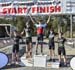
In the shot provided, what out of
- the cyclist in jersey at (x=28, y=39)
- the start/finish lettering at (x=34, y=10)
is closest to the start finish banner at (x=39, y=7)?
the start/finish lettering at (x=34, y=10)

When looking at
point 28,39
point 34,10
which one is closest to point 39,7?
point 34,10

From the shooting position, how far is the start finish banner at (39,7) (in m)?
14.5

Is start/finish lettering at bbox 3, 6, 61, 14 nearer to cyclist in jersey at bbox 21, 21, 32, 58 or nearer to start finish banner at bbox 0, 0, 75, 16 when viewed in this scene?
start finish banner at bbox 0, 0, 75, 16

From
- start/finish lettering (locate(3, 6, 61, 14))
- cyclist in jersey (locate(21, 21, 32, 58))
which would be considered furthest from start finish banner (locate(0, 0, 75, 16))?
cyclist in jersey (locate(21, 21, 32, 58))

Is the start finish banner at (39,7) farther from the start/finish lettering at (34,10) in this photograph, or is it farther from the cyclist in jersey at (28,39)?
the cyclist in jersey at (28,39)

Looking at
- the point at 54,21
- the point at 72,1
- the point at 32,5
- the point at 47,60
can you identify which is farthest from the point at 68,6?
the point at 54,21

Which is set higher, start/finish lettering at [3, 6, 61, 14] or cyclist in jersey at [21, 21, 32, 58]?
start/finish lettering at [3, 6, 61, 14]

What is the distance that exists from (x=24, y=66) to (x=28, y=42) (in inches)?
49.9

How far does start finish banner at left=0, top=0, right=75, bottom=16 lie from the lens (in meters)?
14.5

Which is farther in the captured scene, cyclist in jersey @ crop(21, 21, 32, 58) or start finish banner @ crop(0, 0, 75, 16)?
start finish banner @ crop(0, 0, 75, 16)

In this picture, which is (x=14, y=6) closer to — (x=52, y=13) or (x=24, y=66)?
(x=52, y=13)

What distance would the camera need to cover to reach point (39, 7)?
14781 mm

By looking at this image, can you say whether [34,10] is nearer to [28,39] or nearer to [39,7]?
[39,7]

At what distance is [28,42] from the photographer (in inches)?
554
